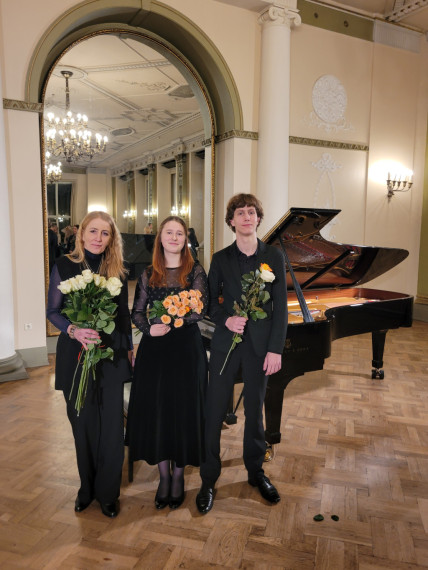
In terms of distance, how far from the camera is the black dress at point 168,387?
2.37m

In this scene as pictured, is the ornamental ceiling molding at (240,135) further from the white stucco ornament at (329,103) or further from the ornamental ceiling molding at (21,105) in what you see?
the ornamental ceiling molding at (21,105)

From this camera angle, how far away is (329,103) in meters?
6.93

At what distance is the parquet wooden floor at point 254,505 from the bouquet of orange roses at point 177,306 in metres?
1.07

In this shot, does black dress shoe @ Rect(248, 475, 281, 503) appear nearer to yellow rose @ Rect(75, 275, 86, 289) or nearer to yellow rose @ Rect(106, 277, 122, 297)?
yellow rose @ Rect(106, 277, 122, 297)

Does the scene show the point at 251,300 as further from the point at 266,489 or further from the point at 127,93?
the point at 127,93

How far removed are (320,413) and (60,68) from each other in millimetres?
8040

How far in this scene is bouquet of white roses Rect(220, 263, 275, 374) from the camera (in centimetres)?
227

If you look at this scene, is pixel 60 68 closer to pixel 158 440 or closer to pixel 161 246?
pixel 161 246

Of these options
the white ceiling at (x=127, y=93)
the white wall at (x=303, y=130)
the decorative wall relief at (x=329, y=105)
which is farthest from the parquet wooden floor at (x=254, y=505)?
the white ceiling at (x=127, y=93)

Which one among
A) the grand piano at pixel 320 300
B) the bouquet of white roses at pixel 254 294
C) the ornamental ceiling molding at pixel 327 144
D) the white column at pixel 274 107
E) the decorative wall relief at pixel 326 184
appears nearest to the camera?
the bouquet of white roses at pixel 254 294

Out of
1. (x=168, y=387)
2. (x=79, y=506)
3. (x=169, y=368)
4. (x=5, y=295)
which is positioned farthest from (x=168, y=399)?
(x=5, y=295)

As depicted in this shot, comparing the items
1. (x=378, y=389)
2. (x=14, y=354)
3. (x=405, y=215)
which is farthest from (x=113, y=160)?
(x=378, y=389)

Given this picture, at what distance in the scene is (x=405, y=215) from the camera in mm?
7875

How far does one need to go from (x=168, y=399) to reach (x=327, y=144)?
564 centimetres
